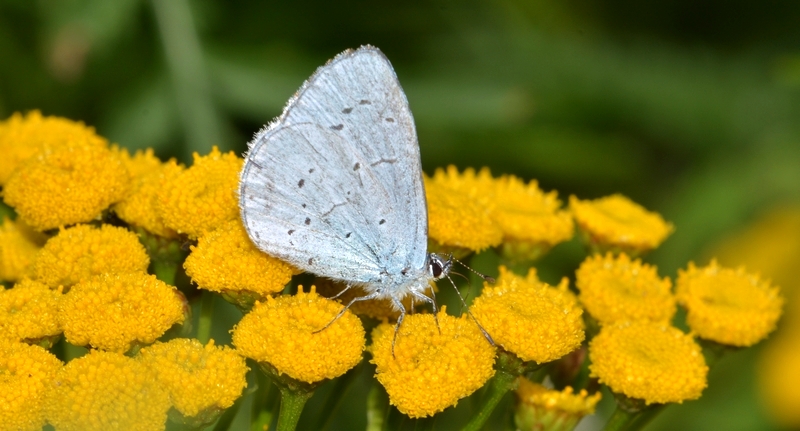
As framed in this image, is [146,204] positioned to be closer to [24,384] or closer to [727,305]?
[24,384]

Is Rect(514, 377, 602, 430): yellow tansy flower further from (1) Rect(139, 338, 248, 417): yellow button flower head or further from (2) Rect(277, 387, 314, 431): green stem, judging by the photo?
(1) Rect(139, 338, 248, 417): yellow button flower head

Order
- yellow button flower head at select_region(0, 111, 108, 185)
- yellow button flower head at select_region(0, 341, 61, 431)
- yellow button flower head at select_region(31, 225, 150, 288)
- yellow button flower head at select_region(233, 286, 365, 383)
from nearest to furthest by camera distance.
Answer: yellow button flower head at select_region(0, 341, 61, 431)
yellow button flower head at select_region(233, 286, 365, 383)
yellow button flower head at select_region(31, 225, 150, 288)
yellow button flower head at select_region(0, 111, 108, 185)

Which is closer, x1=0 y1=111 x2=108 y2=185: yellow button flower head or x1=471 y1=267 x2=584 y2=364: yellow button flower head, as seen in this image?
x1=471 y1=267 x2=584 y2=364: yellow button flower head

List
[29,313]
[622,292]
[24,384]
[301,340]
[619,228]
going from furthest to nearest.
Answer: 1. [619,228]
2. [622,292]
3. [29,313]
4. [301,340]
5. [24,384]

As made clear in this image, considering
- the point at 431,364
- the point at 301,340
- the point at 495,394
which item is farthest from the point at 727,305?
the point at 301,340

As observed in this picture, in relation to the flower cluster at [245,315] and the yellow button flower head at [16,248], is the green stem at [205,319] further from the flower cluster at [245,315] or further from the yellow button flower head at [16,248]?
the yellow button flower head at [16,248]

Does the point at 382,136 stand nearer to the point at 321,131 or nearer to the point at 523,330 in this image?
the point at 321,131

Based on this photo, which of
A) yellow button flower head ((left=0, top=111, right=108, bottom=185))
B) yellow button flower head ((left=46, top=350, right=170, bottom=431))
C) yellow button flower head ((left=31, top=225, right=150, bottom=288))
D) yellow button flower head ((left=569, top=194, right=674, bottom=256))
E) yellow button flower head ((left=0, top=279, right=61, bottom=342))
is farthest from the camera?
yellow button flower head ((left=569, top=194, right=674, bottom=256))

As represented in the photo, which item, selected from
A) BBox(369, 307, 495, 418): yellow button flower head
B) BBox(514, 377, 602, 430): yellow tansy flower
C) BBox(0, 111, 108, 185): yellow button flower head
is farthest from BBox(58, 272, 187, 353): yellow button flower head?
BBox(514, 377, 602, 430): yellow tansy flower

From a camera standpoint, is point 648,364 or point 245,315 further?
point 648,364
